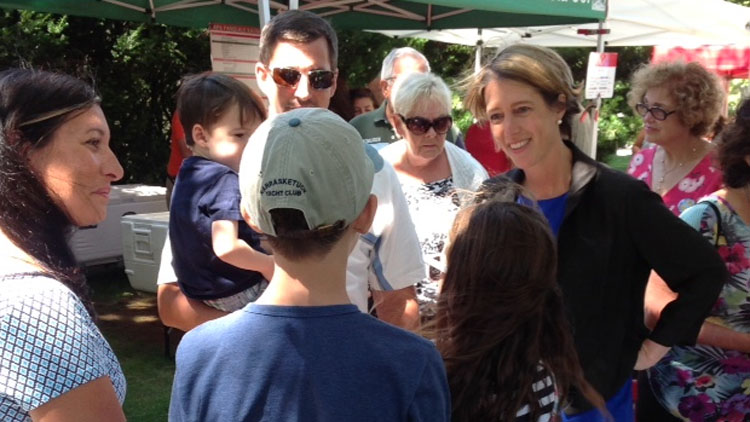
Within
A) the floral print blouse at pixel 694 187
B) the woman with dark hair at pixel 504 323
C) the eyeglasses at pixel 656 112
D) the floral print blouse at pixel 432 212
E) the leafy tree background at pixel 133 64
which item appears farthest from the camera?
the leafy tree background at pixel 133 64

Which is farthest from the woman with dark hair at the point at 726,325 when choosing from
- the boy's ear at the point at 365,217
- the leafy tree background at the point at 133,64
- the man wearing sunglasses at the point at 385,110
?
the leafy tree background at the point at 133,64

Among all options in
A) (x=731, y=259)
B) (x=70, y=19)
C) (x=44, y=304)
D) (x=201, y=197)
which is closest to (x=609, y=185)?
(x=731, y=259)

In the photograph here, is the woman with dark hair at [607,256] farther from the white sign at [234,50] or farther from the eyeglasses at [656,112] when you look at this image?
the white sign at [234,50]

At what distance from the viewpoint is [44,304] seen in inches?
51.9

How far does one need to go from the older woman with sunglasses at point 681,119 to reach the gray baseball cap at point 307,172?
2618 millimetres

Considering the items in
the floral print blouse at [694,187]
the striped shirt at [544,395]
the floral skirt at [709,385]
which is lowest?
the floral skirt at [709,385]

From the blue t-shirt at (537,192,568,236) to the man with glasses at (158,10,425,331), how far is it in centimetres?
39

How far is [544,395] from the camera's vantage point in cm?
160

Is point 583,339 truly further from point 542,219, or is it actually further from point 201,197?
point 201,197

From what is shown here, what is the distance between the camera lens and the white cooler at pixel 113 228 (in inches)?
269

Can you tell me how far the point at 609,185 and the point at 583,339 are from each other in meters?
0.42

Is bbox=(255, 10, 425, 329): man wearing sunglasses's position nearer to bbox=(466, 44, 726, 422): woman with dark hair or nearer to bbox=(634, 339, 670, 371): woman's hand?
bbox=(466, 44, 726, 422): woman with dark hair

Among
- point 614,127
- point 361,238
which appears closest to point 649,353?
point 361,238

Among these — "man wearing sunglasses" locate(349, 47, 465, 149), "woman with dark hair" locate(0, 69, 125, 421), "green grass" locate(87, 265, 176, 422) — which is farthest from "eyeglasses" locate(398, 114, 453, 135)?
"green grass" locate(87, 265, 176, 422)
